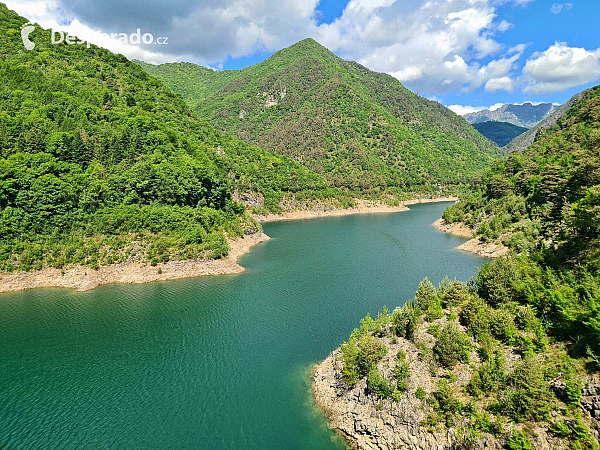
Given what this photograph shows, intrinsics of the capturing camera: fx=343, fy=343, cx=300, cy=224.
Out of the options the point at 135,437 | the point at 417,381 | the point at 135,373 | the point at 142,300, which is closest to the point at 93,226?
the point at 142,300

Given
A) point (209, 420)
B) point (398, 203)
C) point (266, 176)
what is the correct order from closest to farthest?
point (209, 420) → point (266, 176) → point (398, 203)

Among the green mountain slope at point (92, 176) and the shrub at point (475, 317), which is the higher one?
the green mountain slope at point (92, 176)

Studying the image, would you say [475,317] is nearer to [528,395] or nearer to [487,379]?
[487,379]

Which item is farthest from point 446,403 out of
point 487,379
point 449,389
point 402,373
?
point 402,373

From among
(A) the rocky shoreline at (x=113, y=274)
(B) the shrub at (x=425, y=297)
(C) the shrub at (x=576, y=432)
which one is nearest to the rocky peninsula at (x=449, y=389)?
(C) the shrub at (x=576, y=432)

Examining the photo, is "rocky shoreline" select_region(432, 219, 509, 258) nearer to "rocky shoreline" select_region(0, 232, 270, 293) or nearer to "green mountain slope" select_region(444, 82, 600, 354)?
"green mountain slope" select_region(444, 82, 600, 354)

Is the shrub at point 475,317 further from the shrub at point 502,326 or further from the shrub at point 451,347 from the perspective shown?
the shrub at point 451,347

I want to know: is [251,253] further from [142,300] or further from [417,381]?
Result: [417,381]
